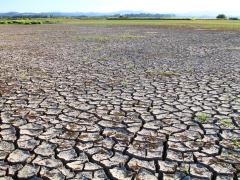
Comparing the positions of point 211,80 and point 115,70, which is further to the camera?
point 115,70

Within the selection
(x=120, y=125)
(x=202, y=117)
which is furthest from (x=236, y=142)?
(x=120, y=125)

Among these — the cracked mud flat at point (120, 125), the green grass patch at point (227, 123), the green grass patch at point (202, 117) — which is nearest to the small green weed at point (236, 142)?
the cracked mud flat at point (120, 125)

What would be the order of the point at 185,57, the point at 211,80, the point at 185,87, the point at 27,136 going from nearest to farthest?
the point at 27,136 → the point at 185,87 → the point at 211,80 → the point at 185,57

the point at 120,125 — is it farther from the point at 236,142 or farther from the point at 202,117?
the point at 236,142

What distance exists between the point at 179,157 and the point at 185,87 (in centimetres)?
399

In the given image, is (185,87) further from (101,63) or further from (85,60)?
(85,60)

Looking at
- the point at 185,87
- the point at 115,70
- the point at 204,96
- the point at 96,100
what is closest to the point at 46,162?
the point at 96,100

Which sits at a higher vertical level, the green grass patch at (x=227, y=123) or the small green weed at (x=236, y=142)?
the green grass patch at (x=227, y=123)

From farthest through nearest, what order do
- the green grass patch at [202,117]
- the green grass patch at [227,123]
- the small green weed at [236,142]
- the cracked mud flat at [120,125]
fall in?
the green grass patch at [202,117]
the green grass patch at [227,123]
the small green weed at [236,142]
the cracked mud flat at [120,125]

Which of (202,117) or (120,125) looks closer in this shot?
(120,125)

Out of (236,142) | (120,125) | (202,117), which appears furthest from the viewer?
(202,117)

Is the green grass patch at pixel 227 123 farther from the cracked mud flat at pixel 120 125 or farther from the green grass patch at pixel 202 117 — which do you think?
the green grass patch at pixel 202 117

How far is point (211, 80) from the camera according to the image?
8703mm

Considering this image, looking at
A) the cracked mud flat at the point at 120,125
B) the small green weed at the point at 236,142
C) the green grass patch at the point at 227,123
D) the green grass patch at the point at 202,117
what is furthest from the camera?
the green grass patch at the point at 202,117
